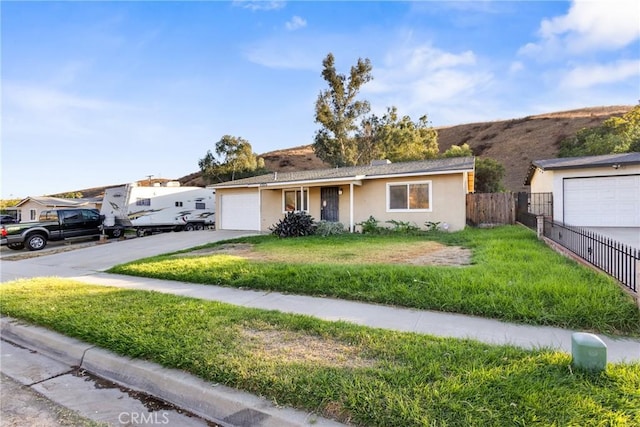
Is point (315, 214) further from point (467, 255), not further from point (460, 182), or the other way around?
point (467, 255)

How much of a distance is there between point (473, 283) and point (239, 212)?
14.9 meters

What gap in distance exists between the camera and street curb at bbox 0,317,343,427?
2.29m

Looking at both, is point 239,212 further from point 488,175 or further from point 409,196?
point 488,175

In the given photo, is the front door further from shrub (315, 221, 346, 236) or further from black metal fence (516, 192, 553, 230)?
black metal fence (516, 192, 553, 230)

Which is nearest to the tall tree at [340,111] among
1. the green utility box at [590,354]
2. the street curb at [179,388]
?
the street curb at [179,388]

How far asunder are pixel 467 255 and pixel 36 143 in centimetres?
1566

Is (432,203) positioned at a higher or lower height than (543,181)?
lower

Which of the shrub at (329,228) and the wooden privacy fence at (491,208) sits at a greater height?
the wooden privacy fence at (491,208)

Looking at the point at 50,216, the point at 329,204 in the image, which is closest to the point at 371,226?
the point at 329,204

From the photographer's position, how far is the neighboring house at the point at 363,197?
1310 centimetres

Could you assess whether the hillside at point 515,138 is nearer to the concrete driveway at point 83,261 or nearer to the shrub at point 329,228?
the shrub at point 329,228

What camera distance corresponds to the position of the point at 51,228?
604 inches

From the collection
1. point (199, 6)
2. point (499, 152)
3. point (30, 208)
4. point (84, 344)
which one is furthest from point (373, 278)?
point (499, 152)

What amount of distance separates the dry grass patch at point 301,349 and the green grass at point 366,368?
0.03ft
